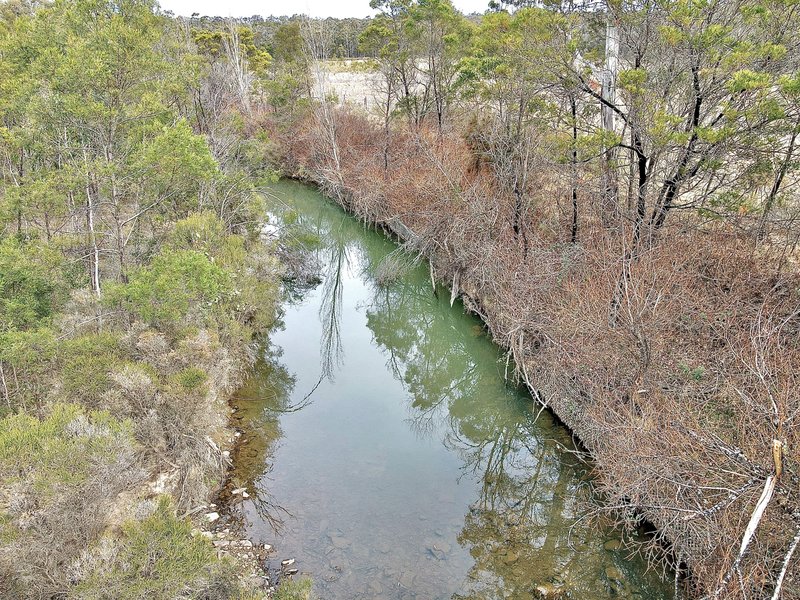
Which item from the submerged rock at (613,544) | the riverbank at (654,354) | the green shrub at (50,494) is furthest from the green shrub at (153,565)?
the submerged rock at (613,544)

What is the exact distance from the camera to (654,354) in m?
8.30

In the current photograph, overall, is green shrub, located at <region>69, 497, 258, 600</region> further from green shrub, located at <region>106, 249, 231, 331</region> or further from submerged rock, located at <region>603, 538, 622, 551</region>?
submerged rock, located at <region>603, 538, 622, 551</region>

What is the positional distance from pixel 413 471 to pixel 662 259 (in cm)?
615

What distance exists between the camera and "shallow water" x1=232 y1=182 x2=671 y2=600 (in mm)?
7512

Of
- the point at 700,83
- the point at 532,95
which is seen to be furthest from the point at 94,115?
the point at 700,83

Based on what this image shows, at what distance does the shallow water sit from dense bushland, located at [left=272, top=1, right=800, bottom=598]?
88cm

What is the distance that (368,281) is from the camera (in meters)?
18.7

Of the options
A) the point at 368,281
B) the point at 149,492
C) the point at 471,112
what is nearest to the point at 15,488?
the point at 149,492

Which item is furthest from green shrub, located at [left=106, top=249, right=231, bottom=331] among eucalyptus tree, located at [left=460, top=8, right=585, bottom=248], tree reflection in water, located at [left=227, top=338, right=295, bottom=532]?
eucalyptus tree, located at [left=460, top=8, right=585, bottom=248]

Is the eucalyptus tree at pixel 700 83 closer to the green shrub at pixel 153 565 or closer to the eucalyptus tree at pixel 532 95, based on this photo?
the eucalyptus tree at pixel 532 95

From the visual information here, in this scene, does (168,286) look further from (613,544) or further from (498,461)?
(613,544)

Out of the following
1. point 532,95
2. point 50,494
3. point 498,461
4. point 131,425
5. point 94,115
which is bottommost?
point 498,461

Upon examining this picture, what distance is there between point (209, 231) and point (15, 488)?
25.8 ft

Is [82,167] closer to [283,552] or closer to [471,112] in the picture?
[283,552]
